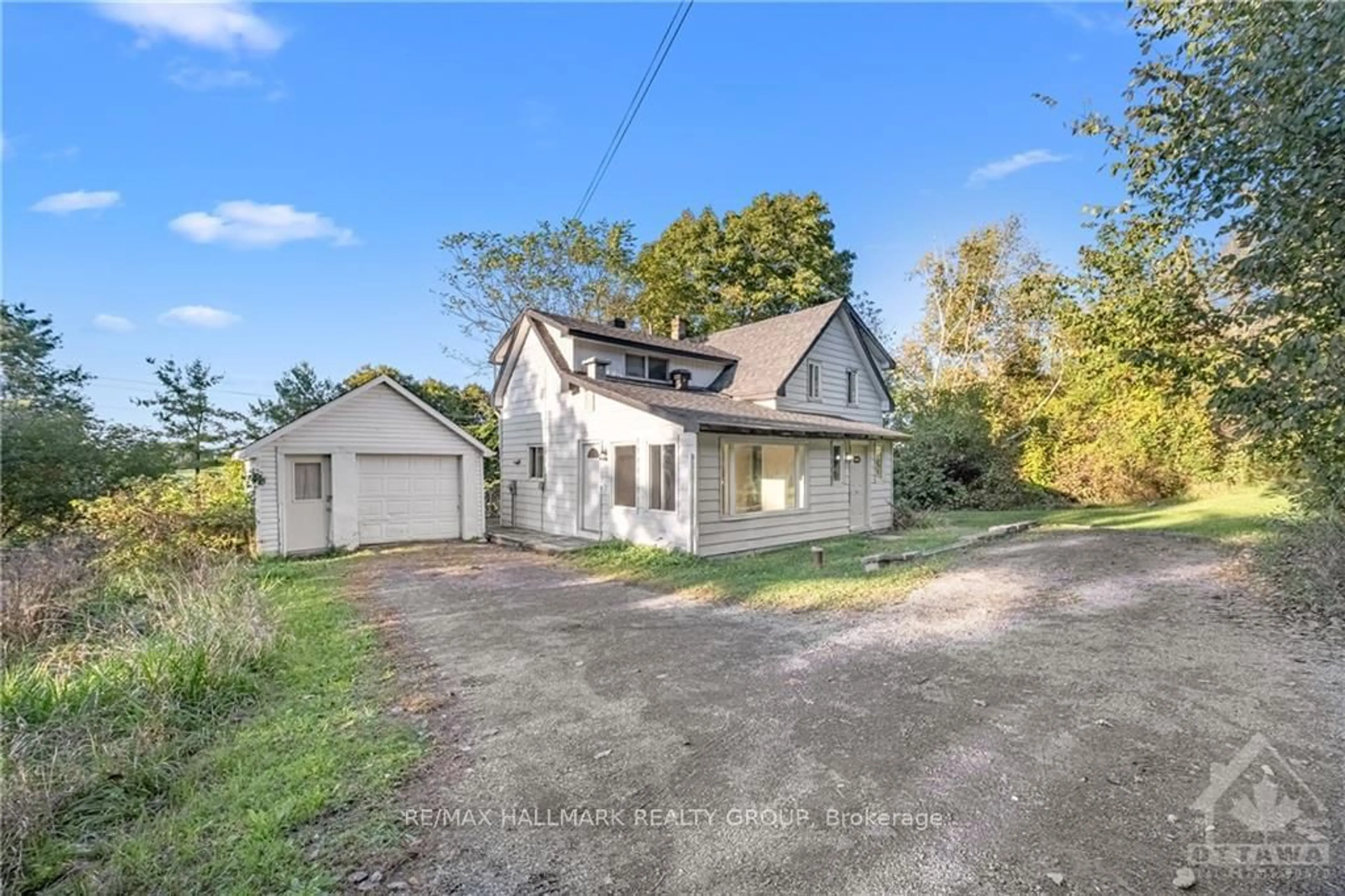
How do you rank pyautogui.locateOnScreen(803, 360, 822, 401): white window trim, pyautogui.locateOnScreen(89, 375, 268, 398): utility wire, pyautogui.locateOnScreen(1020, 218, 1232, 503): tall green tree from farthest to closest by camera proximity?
pyautogui.locateOnScreen(89, 375, 268, 398): utility wire, pyautogui.locateOnScreen(803, 360, 822, 401): white window trim, pyautogui.locateOnScreen(1020, 218, 1232, 503): tall green tree

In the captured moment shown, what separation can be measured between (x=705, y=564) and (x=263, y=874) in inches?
308

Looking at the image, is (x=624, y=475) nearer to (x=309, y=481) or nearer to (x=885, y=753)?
(x=309, y=481)

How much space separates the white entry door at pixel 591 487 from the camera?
40.8 feet

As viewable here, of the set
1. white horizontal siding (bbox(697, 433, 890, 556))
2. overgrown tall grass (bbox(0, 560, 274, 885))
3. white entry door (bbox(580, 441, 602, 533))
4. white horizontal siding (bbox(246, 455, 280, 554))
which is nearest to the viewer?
overgrown tall grass (bbox(0, 560, 274, 885))

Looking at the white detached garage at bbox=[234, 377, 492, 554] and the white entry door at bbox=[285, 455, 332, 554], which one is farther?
the white entry door at bbox=[285, 455, 332, 554]

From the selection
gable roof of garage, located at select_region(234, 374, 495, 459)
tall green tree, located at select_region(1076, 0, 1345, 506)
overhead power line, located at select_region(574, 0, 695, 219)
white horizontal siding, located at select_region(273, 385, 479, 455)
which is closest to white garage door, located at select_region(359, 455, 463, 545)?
white horizontal siding, located at select_region(273, 385, 479, 455)

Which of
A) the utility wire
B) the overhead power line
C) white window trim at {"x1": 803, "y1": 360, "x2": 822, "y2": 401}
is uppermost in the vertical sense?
the overhead power line

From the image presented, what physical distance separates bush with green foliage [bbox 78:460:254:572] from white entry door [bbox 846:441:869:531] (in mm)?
12204

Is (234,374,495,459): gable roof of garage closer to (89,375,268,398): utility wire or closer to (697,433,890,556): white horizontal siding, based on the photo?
(697,433,890,556): white horizontal siding

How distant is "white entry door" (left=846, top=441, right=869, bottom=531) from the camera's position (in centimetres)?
1376

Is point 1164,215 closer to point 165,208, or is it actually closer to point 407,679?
point 407,679

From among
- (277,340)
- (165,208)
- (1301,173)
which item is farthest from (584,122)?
(277,340)

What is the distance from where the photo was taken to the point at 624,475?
1197 cm

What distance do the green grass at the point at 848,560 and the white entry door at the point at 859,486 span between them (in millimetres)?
701
